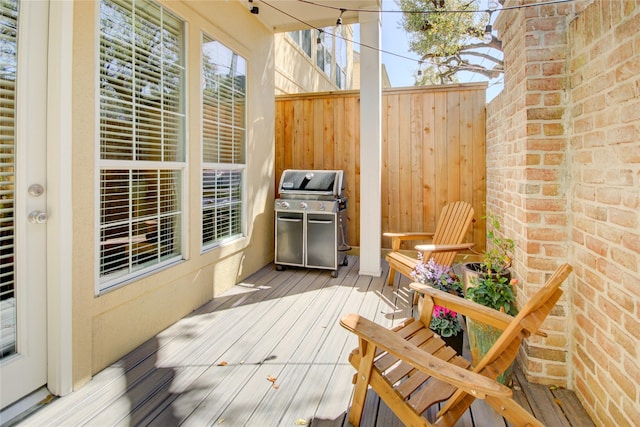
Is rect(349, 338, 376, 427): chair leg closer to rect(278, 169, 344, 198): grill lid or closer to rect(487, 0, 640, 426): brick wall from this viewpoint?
rect(487, 0, 640, 426): brick wall

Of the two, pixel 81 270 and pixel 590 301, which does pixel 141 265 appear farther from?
pixel 590 301

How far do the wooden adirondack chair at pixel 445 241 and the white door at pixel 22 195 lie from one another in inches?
103

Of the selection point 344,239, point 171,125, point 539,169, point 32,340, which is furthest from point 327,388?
point 344,239

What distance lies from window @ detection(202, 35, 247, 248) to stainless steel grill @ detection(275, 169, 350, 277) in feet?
1.93

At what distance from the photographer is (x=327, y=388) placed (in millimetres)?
2080

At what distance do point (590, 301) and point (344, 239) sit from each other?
299 cm

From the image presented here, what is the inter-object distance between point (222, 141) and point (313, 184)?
1.24 meters

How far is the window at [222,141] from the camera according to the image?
11.1ft

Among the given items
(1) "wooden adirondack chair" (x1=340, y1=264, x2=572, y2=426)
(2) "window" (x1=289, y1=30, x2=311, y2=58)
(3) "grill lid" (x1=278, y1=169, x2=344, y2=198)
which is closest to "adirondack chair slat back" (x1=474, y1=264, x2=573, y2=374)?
(1) "wooden adirondack chair" (x1=340, y1=264, x2=572, y2=426)

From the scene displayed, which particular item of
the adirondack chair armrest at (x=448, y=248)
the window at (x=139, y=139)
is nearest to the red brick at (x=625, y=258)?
the adirondack chair armrest at (x=448, y=248)

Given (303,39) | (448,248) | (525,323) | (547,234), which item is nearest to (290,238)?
(448,248)

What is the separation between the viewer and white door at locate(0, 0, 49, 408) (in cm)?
179

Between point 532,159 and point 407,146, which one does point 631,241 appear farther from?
point 407,146

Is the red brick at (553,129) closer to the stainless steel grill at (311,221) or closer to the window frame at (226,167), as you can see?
the stainless steel grill at (311,221)
